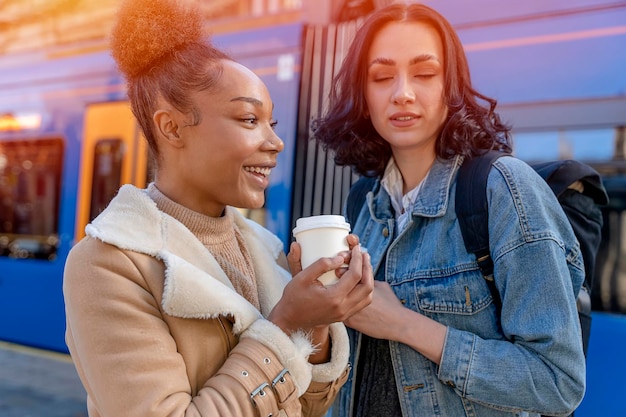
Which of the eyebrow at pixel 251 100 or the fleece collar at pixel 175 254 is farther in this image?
Answer: the eyebrow at pixel 251 100

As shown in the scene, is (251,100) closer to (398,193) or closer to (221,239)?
(221,239)

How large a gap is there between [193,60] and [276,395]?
2.34ft

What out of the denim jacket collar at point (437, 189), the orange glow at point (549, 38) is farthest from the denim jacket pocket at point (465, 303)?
the orange glow at point (549, 38)

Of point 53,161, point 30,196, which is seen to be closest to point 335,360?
point 53,161

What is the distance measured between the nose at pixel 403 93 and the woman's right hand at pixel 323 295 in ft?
1.88

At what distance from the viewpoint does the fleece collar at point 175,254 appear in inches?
41.2

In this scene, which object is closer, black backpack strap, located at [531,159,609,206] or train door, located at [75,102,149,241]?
black backpack strap, located at [531,159,609,206]

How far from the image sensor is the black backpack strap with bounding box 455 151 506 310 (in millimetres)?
1380

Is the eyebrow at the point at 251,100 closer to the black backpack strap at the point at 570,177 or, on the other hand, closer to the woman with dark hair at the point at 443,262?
the woman with dark hair at the point at 443,262

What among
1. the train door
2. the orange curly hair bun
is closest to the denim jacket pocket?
the orange curly hair bun

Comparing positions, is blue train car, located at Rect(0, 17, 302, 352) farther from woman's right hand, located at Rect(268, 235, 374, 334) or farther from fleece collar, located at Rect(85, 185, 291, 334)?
woman's right hand, located at Rect(268, 235, 374, 334)

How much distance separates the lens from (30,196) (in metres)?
5.00

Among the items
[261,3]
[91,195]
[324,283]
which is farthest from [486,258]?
[91,195]

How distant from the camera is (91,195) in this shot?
4.61 metres
